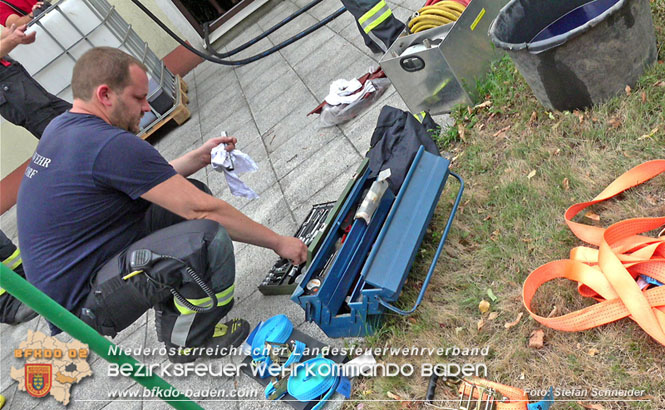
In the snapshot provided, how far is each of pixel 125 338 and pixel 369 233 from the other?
1838mm

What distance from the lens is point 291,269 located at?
9.58 feet

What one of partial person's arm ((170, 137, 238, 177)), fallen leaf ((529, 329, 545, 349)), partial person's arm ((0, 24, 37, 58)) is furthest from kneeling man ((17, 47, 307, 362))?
partial person's arm ((0, 24, 37, 58))

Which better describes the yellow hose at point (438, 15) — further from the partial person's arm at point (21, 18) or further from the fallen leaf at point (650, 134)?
the partial person's arm at point (21, 18)

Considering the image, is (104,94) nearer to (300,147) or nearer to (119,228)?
(119,228)

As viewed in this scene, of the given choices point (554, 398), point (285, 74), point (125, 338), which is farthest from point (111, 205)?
point (285, 74)

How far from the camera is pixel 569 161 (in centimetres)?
259

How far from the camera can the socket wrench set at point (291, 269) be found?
2.84 m

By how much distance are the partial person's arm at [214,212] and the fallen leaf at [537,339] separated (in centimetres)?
116

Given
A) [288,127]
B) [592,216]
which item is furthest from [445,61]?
[288,127]

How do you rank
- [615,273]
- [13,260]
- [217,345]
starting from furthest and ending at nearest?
[13,260] < [217,345] < [615,273]

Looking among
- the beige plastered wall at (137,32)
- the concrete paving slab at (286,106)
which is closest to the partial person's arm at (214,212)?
the concrete paving slab at (286,106)

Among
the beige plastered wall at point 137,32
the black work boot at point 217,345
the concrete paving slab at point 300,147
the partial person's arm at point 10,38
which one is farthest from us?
the beige plastered wall at point 137,32

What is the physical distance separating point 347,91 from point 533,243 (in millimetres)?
2167

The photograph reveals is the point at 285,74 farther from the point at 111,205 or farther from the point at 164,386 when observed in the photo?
the point at 164,386
